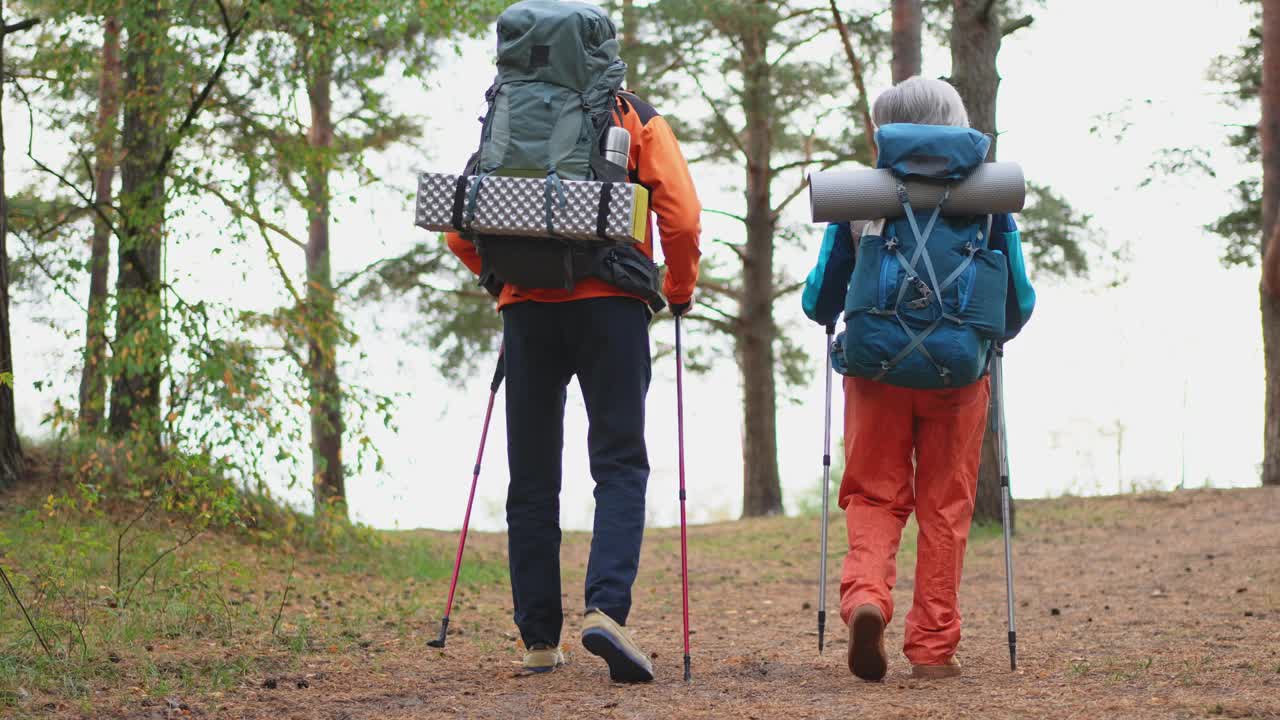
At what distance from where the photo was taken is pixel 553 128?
393cm

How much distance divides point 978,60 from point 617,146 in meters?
6.95

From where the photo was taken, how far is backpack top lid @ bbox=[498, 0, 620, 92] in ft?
13.0

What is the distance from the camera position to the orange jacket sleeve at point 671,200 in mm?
3973

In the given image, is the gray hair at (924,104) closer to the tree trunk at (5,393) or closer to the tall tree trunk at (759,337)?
the tree trunk at (5,393)

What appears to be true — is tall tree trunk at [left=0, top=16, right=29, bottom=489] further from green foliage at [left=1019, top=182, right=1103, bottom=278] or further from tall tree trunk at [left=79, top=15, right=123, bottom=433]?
green foliage at [left=1019, top=182, right=1103, bottom=278]

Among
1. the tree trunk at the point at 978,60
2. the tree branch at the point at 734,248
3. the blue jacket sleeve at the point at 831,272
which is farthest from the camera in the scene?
the tree branch at the point at 734,248

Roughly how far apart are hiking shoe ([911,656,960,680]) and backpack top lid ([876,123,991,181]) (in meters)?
1.56

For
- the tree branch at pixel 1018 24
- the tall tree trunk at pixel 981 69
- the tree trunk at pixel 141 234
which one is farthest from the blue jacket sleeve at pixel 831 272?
the tall tree trunk at pixel 981 69

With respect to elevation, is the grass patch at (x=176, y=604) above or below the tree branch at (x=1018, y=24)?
below

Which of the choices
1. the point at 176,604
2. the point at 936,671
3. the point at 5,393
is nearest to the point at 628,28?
the point at 5,393

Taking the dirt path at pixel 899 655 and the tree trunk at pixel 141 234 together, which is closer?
the dirt path at pixel 899 655

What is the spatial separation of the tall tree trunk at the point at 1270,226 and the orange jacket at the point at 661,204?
36.1 ft

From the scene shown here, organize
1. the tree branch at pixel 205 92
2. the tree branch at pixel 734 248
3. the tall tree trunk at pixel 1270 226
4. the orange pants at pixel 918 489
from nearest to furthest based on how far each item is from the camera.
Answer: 1. the orange pants at pixel 918 489
2. the tree branch at pixel 205 92
3. the tall tree trunk at pixel 1270 226
4. the tree branch at pixel 734 248

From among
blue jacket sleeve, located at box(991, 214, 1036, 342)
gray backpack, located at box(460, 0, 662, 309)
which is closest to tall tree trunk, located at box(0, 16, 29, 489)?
gray backpack, located at box(460, 0, 662, 309)
